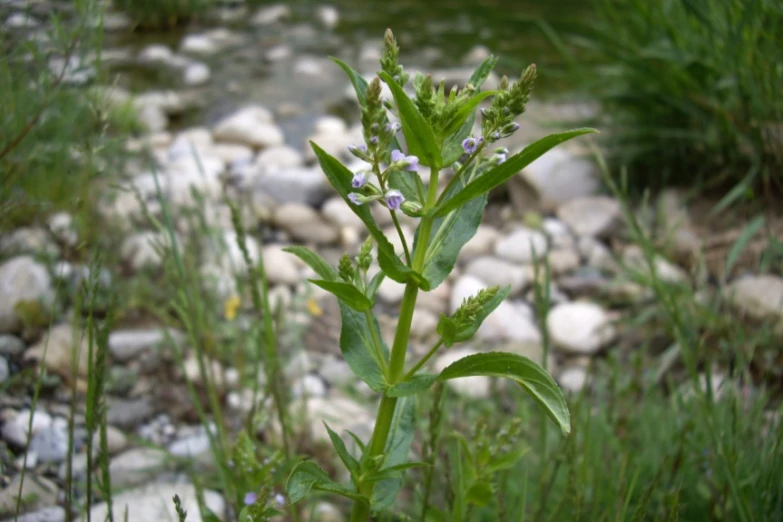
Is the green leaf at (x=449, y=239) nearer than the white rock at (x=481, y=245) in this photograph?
Yes

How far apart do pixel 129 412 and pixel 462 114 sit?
4.89 feet

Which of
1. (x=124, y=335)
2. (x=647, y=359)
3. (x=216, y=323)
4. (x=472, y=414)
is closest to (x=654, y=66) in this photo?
(x=647, y=359)

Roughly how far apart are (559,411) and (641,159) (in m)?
2.75

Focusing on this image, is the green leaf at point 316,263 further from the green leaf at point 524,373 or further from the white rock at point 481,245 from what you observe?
the white rock at point 481,245

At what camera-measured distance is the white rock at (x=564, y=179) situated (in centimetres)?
A: 357

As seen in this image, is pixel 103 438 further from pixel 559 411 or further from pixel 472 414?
pixel 472 414

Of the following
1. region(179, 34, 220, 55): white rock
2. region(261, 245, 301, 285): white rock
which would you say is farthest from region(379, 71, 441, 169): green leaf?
region(179, 34, 220, 55): white rock

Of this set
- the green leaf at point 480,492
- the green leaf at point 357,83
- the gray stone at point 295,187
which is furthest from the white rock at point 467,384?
the green leaf at point 357,83

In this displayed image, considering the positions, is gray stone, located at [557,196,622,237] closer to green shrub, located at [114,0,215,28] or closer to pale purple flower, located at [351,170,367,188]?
pale purple flower, located at [351,170,367,188]

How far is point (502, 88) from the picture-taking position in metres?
0.84

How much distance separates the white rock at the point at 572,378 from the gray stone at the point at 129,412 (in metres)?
1.25

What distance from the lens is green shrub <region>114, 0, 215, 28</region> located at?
5621 millimetres

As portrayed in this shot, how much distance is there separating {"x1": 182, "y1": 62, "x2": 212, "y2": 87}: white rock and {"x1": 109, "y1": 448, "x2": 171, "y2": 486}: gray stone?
3575mm

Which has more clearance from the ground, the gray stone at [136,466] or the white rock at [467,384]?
the white rock at [467,384]
